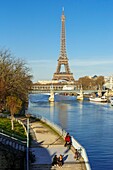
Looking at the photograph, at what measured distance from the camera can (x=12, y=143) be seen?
18.4 meters

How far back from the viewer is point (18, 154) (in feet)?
56.6

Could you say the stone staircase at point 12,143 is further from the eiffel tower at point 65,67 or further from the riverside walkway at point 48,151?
the eiffel tower at point 65,67

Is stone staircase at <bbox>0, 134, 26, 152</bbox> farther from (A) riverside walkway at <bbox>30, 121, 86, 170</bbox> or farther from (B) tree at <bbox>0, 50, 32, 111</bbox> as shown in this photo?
(B) tree at <bbox>0, 50, 32, 111</bbox>

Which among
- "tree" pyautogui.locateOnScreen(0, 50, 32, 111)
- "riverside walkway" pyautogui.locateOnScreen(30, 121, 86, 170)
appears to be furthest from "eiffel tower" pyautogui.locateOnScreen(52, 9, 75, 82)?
"riverside walkway" pyautogui.locateOnScreen(30, 121, 86, 170)

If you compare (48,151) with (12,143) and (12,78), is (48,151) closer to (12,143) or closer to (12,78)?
(12,143)

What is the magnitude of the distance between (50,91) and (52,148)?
7396 centimetres

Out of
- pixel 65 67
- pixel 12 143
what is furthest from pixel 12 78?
pixel 65 67

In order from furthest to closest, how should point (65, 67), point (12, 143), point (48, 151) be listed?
point (65, 67) < point (48, 151) < point (12, 143)

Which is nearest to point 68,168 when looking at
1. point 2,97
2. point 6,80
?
point 2,97

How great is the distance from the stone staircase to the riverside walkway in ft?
2.12

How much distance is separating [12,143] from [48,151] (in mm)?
1976

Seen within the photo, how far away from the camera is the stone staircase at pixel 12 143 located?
17698mm

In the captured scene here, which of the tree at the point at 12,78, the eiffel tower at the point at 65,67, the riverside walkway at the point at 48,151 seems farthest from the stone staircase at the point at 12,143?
the eiffel tower at the point at 65,67

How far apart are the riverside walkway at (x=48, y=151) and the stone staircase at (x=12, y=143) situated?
25.4 inches
